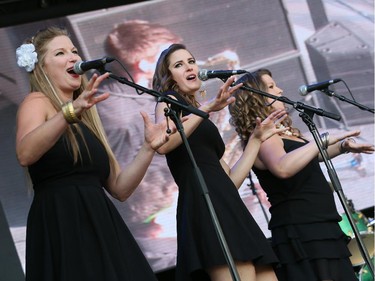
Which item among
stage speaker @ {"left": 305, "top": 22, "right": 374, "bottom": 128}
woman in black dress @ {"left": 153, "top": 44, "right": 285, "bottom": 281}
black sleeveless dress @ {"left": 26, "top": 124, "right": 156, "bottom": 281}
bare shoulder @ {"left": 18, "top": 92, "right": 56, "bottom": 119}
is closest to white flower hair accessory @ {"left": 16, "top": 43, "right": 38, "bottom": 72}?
bare shoulder @ {"left": 18, "top": 92, "right": 56, "bottom": 119}

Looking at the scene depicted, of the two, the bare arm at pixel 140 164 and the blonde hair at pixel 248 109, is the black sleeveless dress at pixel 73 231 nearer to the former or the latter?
the bare arm at pixel 140 164

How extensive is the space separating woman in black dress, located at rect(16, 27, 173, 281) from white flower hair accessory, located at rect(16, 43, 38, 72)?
0.06 metres

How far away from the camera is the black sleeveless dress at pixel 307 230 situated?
3.69 metres

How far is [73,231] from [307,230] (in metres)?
1.39

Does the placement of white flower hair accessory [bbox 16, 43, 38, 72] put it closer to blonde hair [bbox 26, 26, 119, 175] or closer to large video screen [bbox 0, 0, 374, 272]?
blonde hair [bbox 26, 26, 119, 175]

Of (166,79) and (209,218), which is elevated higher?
(166,79)

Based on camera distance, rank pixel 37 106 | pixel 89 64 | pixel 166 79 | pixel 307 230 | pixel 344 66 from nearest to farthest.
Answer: pixel 89 64 → pixel 37 106 → pixel 166 79 → pixel 307 230 → pixel 344 66

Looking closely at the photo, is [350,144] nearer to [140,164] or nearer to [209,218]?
[209,218]

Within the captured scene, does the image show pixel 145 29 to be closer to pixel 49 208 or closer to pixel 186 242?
pixel 186 242

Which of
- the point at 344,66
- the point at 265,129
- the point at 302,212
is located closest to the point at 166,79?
the point at 265,129

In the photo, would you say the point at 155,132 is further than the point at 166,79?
No

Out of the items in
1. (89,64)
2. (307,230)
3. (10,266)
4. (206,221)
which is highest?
(89,64)

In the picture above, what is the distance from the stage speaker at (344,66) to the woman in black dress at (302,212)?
1.88 m

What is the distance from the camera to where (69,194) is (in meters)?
2.75
